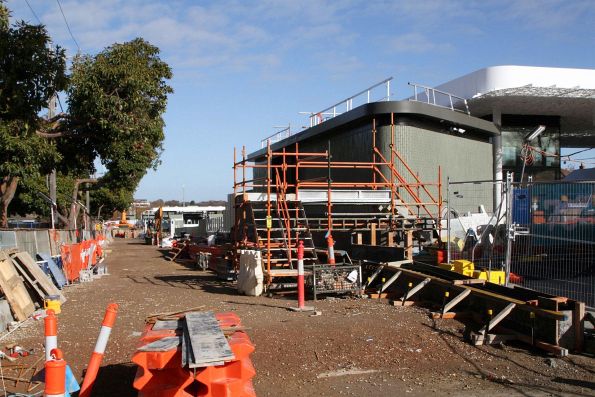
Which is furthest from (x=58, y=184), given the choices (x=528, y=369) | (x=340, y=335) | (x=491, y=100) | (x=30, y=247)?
(x=528, y=369)

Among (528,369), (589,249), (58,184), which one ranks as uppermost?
(58,184)

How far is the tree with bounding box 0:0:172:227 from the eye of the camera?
11.2 meters

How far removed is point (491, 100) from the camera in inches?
1046

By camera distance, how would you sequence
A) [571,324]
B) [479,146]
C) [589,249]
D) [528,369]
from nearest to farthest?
[528,369], [571,324], [589,249], [479,146]

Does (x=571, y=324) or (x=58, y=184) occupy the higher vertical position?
(x=58, y=184)

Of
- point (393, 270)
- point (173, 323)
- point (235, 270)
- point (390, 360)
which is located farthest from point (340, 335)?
point (235, 270)

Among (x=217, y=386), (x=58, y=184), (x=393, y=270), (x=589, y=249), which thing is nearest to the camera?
(x=217, y=386)

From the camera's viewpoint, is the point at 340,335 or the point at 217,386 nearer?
the point at 217,386

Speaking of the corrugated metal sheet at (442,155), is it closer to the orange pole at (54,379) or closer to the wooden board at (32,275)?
the wooden board at (32,275)

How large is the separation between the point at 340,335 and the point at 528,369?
8.62 feet

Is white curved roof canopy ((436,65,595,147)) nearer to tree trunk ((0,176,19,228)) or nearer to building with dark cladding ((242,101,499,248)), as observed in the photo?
building with dark cladding ((242,101,499,248))

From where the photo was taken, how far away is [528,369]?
6.89 metres

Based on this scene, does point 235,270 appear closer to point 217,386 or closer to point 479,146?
point 217,386

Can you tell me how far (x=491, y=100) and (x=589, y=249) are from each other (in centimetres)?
1671
